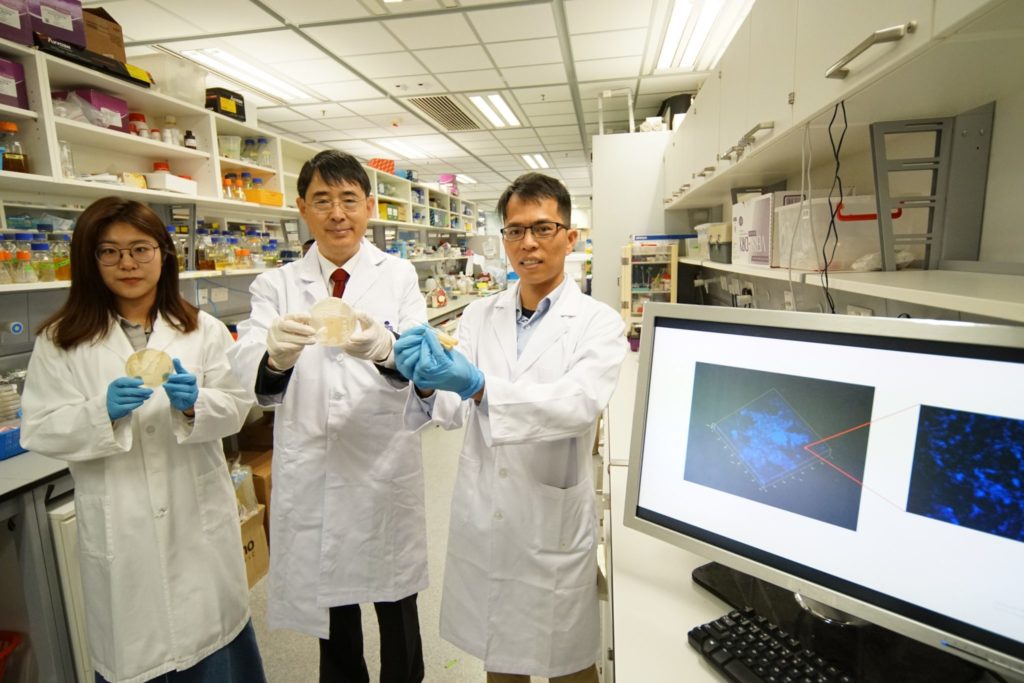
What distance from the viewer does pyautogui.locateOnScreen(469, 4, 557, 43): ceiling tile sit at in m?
3.23

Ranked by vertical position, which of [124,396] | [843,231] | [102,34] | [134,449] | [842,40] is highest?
[102,34]

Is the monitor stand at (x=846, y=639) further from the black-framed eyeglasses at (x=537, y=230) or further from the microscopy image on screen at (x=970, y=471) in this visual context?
the black-framed eyeglasses at (x=537, y=230)

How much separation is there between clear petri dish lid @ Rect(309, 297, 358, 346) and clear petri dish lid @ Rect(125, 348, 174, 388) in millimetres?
474

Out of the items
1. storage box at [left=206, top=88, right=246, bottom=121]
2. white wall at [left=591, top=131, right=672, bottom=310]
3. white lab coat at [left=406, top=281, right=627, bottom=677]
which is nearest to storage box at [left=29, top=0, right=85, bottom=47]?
storage box at [left=206, top=88, right=246, bottom=121]

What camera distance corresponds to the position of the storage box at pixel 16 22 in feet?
5.78

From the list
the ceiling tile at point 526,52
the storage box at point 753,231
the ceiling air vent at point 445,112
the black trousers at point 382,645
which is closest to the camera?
the black trousers at point 382,645

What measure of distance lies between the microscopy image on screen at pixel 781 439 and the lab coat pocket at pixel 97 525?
144 cm

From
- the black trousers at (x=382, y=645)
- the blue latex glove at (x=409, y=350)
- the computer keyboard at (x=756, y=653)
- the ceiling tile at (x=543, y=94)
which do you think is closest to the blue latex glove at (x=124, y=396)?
the blue latex glove at (x=409, y=350)

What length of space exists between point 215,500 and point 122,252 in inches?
29.4

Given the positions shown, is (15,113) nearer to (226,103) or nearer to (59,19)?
(59,19)

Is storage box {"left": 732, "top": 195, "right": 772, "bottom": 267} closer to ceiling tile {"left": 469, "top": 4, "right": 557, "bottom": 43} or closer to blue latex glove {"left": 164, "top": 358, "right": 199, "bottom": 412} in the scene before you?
blue latex glove {"left": 164, "top": 358, "right": 199, "bottom": 412}

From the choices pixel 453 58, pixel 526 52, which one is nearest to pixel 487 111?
pixel 453 58

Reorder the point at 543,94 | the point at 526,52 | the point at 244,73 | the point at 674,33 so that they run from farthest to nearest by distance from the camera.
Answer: the point at 543,94, the point at 244,73, the point at 526,52, the point at 674,33

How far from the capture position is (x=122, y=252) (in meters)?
1.29
